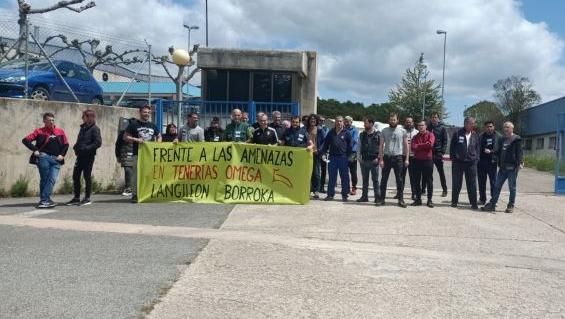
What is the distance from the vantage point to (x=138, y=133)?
467 inches

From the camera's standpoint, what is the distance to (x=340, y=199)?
12.5 metres

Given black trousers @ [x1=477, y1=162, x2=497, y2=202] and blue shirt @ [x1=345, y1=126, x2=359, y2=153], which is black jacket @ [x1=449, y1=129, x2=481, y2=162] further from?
blue shirt @ [x1=345, y1=126, x2=359, y2=153]

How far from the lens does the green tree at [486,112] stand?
6469 cm

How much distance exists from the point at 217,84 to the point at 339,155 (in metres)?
7.37

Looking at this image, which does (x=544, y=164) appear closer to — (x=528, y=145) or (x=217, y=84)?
(x=217, y=84)

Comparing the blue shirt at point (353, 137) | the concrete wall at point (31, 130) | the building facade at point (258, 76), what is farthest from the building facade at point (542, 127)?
the concrete wall at point (31, 130)

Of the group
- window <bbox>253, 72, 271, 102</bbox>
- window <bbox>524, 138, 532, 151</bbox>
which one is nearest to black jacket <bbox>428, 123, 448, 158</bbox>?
window <bbox>253, 72, 271, 102</bbox>

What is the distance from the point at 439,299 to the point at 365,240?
2.79m

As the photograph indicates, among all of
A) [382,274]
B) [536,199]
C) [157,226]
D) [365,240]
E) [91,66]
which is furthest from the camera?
[91,66]

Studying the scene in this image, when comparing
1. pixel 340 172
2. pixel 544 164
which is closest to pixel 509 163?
pixel 340 172

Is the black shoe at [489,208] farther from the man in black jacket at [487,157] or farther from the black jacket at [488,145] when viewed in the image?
the black jacket at [488,145]

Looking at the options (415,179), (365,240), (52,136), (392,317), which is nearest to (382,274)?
(392,317)

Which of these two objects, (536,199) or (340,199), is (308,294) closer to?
(340,199)

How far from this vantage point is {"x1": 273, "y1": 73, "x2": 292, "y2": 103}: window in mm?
18141
